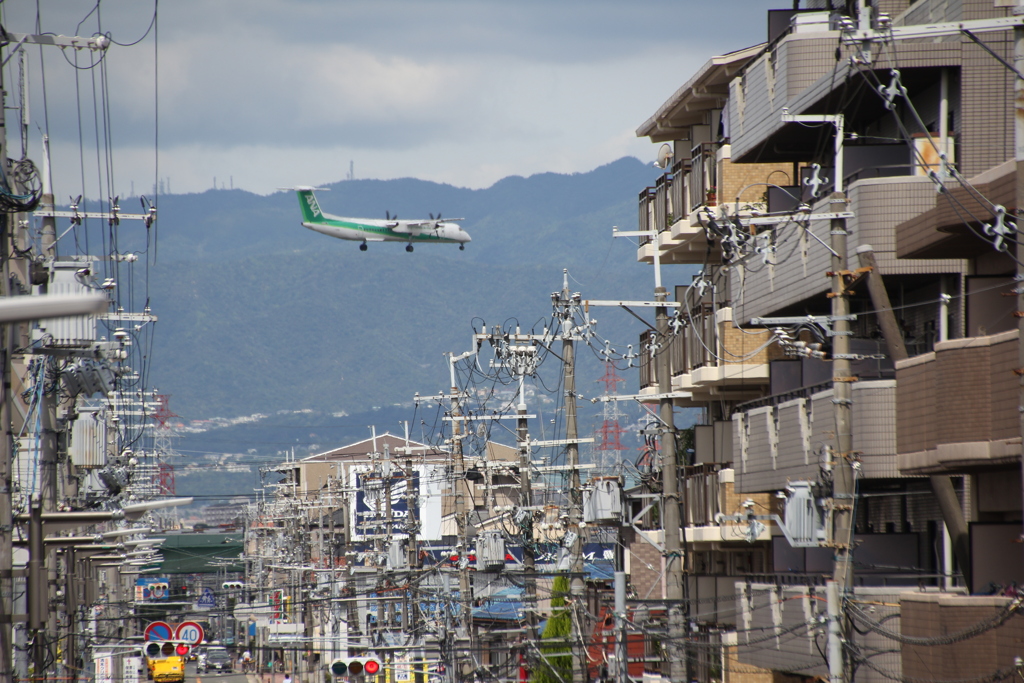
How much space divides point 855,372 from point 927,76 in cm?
545

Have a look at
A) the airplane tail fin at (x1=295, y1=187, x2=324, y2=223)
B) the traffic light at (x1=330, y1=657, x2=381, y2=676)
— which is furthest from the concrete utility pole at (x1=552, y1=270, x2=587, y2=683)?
the airplane tail fin at (x1=295, y1=187, x2=324, y2=223)

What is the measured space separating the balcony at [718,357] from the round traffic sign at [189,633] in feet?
67.4

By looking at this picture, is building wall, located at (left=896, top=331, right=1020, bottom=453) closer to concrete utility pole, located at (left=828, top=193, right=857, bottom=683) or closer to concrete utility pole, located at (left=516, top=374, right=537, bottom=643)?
concrete utility pole, located at (left=828, top=193, right=857, bottom=683)

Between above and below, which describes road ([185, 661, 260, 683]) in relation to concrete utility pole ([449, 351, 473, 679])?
below

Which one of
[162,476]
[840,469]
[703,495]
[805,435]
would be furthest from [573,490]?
[162,476]

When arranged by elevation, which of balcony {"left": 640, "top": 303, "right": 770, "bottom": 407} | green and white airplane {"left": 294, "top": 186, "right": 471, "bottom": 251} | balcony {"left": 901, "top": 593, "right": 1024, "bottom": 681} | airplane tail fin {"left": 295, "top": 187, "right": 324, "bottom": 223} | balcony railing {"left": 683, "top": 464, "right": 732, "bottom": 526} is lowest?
balcony {"left": 901, "top": 593, "right": 1024, "bottom": 681}

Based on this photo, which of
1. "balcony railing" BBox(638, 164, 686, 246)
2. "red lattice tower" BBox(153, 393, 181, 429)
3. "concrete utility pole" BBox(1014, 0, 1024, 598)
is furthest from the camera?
"red lattice tower" BBox(153, 393, 181, 429)

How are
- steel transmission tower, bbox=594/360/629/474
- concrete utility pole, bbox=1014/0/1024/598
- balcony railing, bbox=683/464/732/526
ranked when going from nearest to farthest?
concrete utility pole, bbox=1014/0/1024/598
balcony railing, bbox=683/464/732/526
steel transmission tower, bbox=594/360/629/474

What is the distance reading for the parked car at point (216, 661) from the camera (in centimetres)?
13200

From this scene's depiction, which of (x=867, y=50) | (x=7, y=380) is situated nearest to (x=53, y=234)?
(x=7, y=380)

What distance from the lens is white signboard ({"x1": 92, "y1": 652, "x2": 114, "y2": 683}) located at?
61.8m

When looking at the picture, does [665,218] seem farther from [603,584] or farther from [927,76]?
[603,584]

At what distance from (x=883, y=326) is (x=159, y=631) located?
1354 inches

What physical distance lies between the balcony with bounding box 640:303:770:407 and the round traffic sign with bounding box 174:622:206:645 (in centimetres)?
2054
